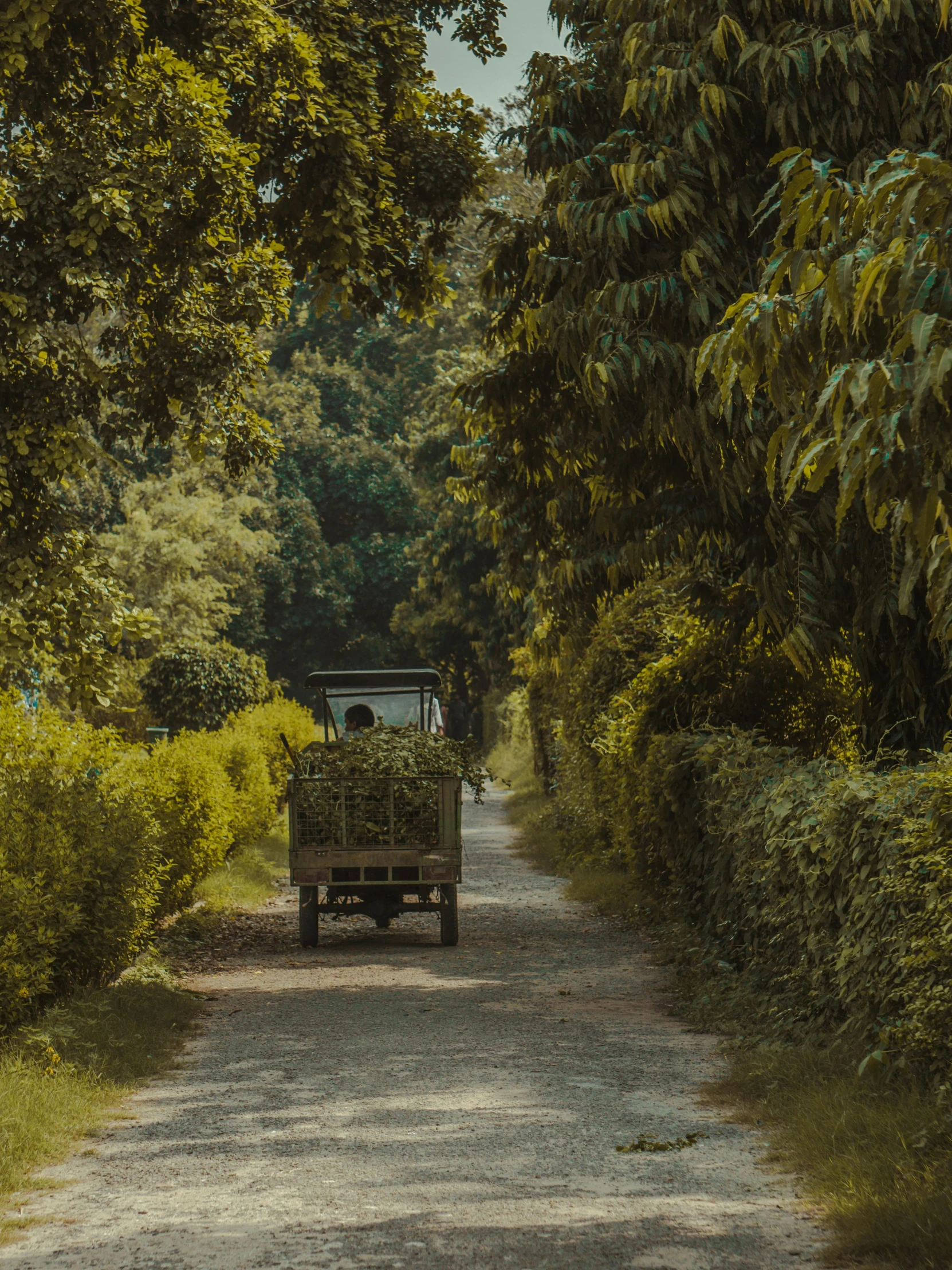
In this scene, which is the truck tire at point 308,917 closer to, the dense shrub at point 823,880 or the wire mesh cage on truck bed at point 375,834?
the wire mesh cage on truck bed at point 375,834

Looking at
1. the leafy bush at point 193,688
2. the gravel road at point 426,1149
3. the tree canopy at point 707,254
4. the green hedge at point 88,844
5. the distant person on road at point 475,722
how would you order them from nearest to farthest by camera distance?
1. the gravel road at point 426,1149
2. the green hedge at point 88,844
3. the tree canopy at point 707,254
4. the leafy bush at point 193,688
5. the distant person on road at point 475,722

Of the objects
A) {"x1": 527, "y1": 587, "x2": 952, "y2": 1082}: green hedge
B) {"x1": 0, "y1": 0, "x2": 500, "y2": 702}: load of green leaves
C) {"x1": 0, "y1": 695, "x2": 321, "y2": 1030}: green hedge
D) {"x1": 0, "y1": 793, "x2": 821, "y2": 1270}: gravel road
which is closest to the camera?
{"x1": 0, "y1": 793, "x2": 821, "y2": 1270}: gravel road

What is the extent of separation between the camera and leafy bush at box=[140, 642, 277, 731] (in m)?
29.6

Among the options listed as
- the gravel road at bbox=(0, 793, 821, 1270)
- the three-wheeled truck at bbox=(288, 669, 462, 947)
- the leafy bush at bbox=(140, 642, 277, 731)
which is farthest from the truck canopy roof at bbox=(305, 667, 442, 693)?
the leafy bush at bbox=(140, 642, 277, 731)

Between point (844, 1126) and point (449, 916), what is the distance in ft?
23.2

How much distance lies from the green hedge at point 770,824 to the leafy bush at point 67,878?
12.7 ft

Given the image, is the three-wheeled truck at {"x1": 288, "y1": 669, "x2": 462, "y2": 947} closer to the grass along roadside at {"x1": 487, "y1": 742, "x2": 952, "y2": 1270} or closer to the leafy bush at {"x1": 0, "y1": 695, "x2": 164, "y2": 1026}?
the leafy bush at {"x1": 0, "y1": 695, "x2": 164, "y2": 1026}

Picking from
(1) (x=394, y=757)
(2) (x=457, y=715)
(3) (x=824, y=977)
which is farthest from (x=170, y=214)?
(2) (x=457, y=715)

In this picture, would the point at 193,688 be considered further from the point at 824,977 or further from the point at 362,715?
the point at 824,977

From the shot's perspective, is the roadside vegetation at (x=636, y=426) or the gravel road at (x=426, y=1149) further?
the gravel road at (x=426, y=1149)

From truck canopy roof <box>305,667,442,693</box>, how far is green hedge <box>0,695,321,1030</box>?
5.18 feet

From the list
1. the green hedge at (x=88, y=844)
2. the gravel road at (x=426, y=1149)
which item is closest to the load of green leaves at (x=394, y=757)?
the green hedge at (x=88, y=844)

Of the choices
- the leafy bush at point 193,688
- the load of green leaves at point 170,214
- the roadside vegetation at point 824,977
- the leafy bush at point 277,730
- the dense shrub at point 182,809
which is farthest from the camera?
the leafy bush at point 193,688

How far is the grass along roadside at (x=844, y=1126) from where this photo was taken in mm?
4715
